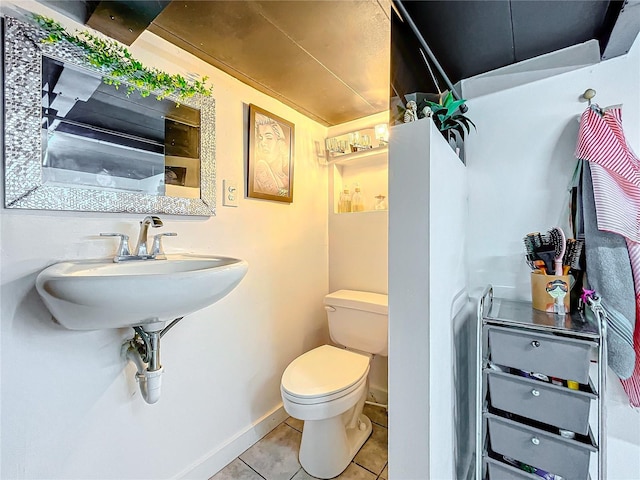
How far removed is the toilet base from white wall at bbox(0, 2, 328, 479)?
34 centimetres

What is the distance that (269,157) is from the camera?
4.77 feet

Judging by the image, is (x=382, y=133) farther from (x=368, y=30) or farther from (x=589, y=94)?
(x=589, y=94)

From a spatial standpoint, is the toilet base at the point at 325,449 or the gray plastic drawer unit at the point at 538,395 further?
the toilet base at the point at 325,449

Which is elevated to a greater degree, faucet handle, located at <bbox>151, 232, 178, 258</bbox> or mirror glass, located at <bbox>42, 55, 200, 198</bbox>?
mirror glass, located at <bbox>42, 55, 200, 198</bbox>

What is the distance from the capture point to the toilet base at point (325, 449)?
1.18 metres

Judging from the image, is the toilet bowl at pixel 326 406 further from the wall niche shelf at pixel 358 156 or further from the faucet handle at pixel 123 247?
the wall niche shelf at pixel 358 156

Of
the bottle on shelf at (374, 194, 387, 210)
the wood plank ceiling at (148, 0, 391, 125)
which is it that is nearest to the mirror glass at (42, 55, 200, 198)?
the wood plank ceiling at (148, 0, 391, 125)

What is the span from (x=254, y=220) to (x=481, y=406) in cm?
124

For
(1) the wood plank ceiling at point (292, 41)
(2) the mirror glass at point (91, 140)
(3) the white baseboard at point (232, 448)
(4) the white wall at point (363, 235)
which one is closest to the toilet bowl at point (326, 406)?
(3) the white baseboard at point (232, 448)

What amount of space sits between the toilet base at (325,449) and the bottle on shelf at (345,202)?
4.01 ft

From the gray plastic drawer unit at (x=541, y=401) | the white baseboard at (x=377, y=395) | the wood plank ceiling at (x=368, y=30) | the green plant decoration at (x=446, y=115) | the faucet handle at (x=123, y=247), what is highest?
the wood plank ceiling at (x=368, y=30)

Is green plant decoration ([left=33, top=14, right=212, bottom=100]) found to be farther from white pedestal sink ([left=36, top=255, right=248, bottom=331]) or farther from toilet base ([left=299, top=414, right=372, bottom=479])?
toilet base ([left=299, top=414, right=372, bottom=479])

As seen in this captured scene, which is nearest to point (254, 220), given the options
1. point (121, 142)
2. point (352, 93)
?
point (121, 142)

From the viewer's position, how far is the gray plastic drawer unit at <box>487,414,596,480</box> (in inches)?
30.8
